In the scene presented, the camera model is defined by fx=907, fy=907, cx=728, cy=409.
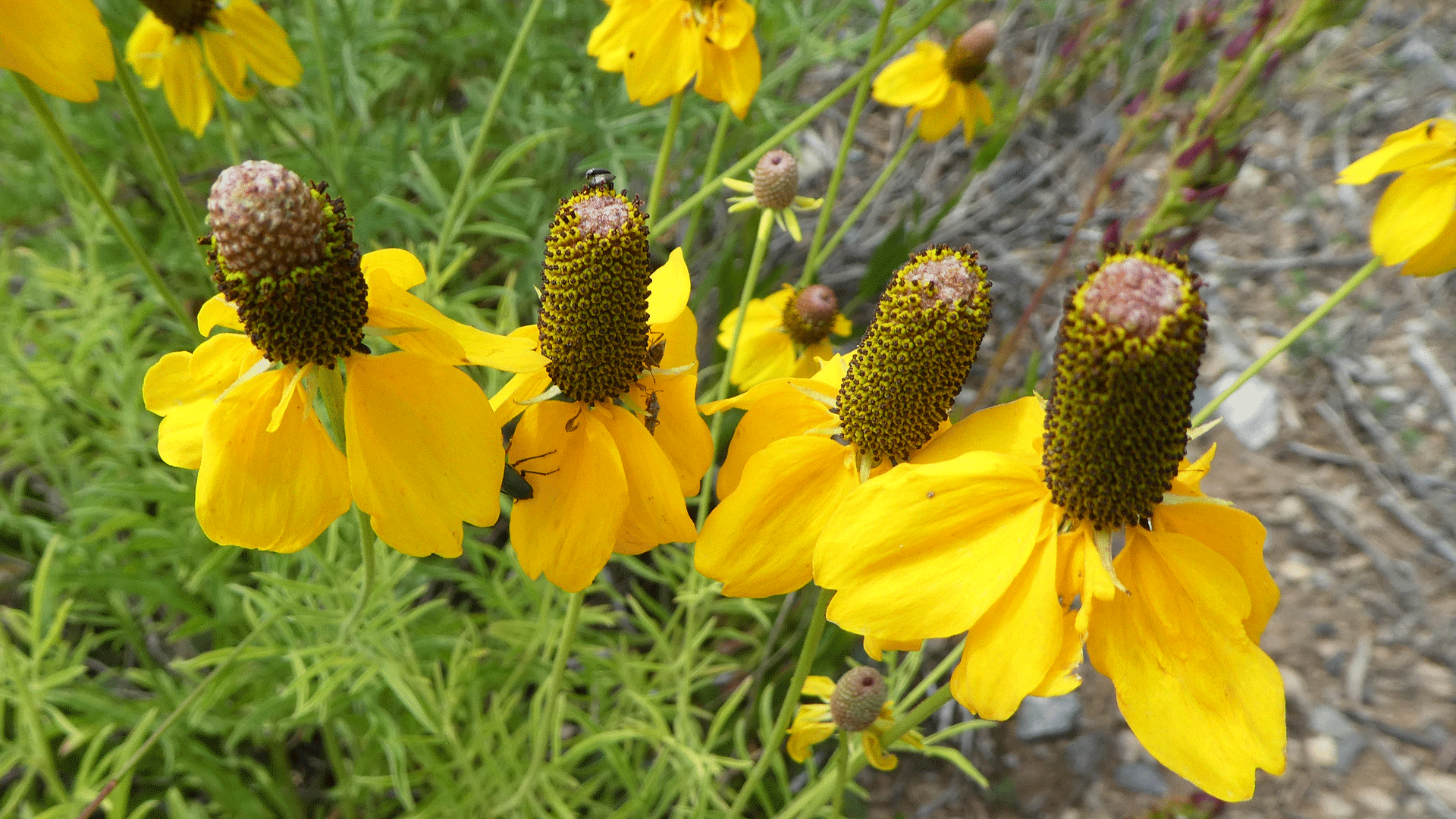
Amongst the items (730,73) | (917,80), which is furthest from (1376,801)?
(730,73)

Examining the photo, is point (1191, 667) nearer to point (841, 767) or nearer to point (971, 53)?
point (841, 767)

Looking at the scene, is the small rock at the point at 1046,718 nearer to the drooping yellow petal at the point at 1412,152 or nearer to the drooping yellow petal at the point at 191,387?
the drooping yellow petal at the point at 1412,152

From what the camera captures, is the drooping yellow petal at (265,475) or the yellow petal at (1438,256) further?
the yellow petal at (1438,256)

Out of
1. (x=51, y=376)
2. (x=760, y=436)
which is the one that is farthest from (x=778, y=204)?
(x=51, y=376)

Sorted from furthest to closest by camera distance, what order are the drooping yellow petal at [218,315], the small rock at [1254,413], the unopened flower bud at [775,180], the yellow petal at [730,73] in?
the small rock at [1254,413] < the yellow petal at [730,73] < the unopened flower bud at [775,180] < the drooping yellow petal at [218,315]

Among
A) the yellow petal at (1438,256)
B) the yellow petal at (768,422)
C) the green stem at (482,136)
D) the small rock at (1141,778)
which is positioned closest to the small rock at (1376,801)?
the small rock at (1141,778)
